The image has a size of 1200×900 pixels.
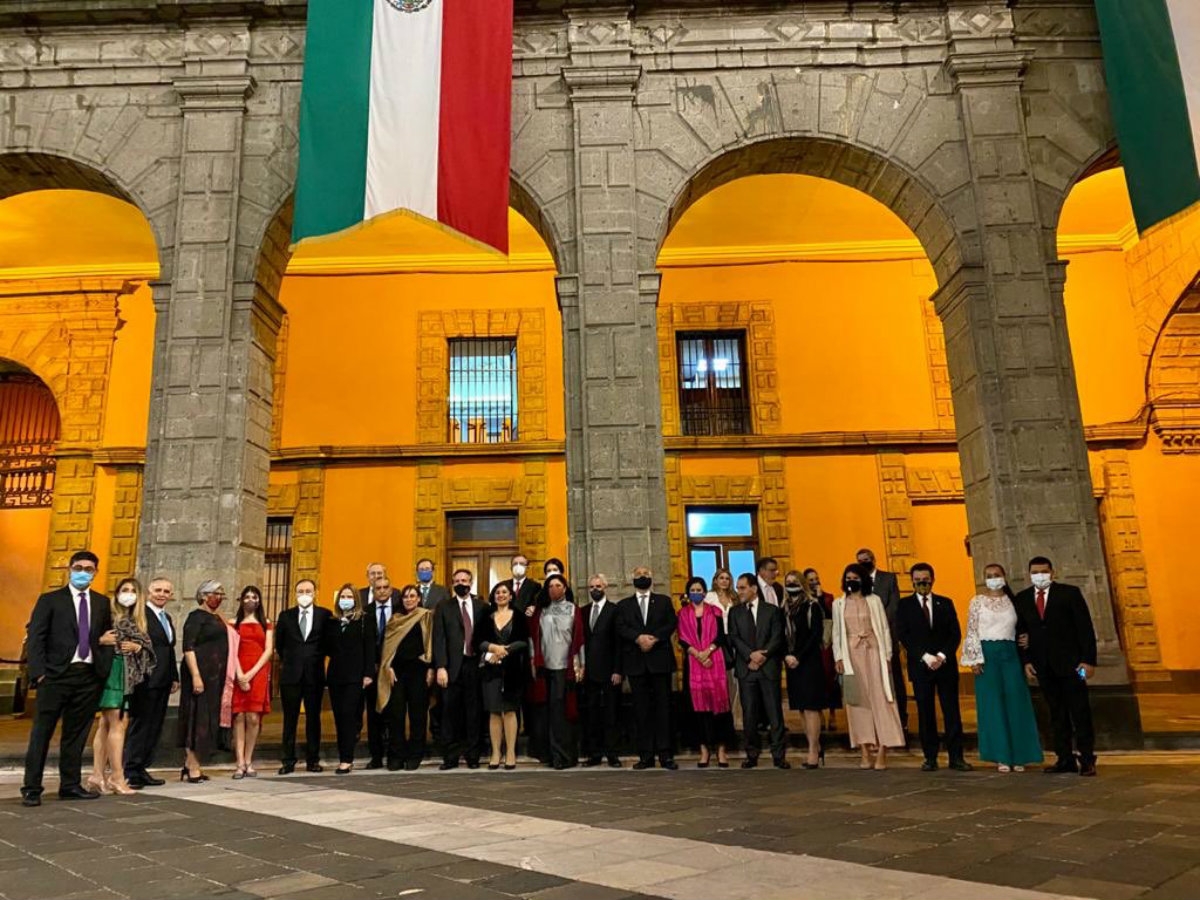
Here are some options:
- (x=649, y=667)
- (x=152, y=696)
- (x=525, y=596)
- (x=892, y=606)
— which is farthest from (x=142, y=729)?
(x=892, y=606)

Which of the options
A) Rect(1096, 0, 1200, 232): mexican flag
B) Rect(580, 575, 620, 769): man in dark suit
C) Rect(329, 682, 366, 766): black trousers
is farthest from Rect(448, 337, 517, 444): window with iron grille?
Rect(1096, 0, 1200, 232): mexican flag

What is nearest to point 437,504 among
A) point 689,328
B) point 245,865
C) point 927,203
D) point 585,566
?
point 689,328

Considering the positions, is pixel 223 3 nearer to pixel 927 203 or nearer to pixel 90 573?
pixel 90 573

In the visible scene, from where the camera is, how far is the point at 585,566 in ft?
27.6

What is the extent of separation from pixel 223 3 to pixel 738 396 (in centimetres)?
891

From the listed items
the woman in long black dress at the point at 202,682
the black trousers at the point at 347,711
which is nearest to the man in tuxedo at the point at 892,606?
the black trousers at the point at 347,711

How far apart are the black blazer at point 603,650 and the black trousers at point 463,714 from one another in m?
0.94

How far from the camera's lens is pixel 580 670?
736 centimetres

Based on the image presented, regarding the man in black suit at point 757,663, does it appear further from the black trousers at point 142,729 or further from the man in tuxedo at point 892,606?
the black trousers at point 142,729

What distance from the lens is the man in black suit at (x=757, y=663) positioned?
6957 millimetres

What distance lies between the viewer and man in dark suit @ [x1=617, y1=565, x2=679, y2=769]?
23.5 feet

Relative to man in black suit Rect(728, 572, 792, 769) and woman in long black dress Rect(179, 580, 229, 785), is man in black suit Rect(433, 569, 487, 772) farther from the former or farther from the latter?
man in black suit Rect(728, 572, 792, 769)

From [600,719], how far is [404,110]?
5.84 metres

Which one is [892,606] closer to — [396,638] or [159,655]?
[396,638]
